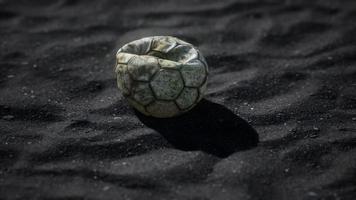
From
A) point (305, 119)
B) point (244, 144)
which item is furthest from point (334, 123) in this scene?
point (244, 144)

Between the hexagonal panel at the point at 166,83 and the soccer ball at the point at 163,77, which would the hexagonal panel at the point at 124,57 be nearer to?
the soccer ball at the point at 163,77

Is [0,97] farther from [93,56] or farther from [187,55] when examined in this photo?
[187,55]

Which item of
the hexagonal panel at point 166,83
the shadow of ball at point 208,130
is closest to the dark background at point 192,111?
the shadow of ball at point 208,130

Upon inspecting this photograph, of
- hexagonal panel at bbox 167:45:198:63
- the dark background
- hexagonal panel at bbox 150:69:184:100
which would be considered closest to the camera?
the dark background

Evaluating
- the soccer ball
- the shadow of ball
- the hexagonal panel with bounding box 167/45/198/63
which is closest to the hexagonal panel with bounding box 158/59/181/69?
the soccer ball

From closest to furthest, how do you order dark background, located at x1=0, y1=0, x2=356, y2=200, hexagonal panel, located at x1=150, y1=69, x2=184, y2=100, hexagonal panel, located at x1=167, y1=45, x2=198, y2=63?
dark background, located at x1=0, y1=0, x2=356, y2=200 → hexagonal panel, located at x1=150, y1=69, x2=184, y2=100 → hexagonal panel, located at x1=167, y1=45, x2=198, y2=63

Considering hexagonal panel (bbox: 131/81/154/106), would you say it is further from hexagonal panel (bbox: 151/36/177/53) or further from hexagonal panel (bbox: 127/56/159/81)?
hexagonal panel (bbox: 151/36/177/53)

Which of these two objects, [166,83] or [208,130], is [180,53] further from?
[208,130]
